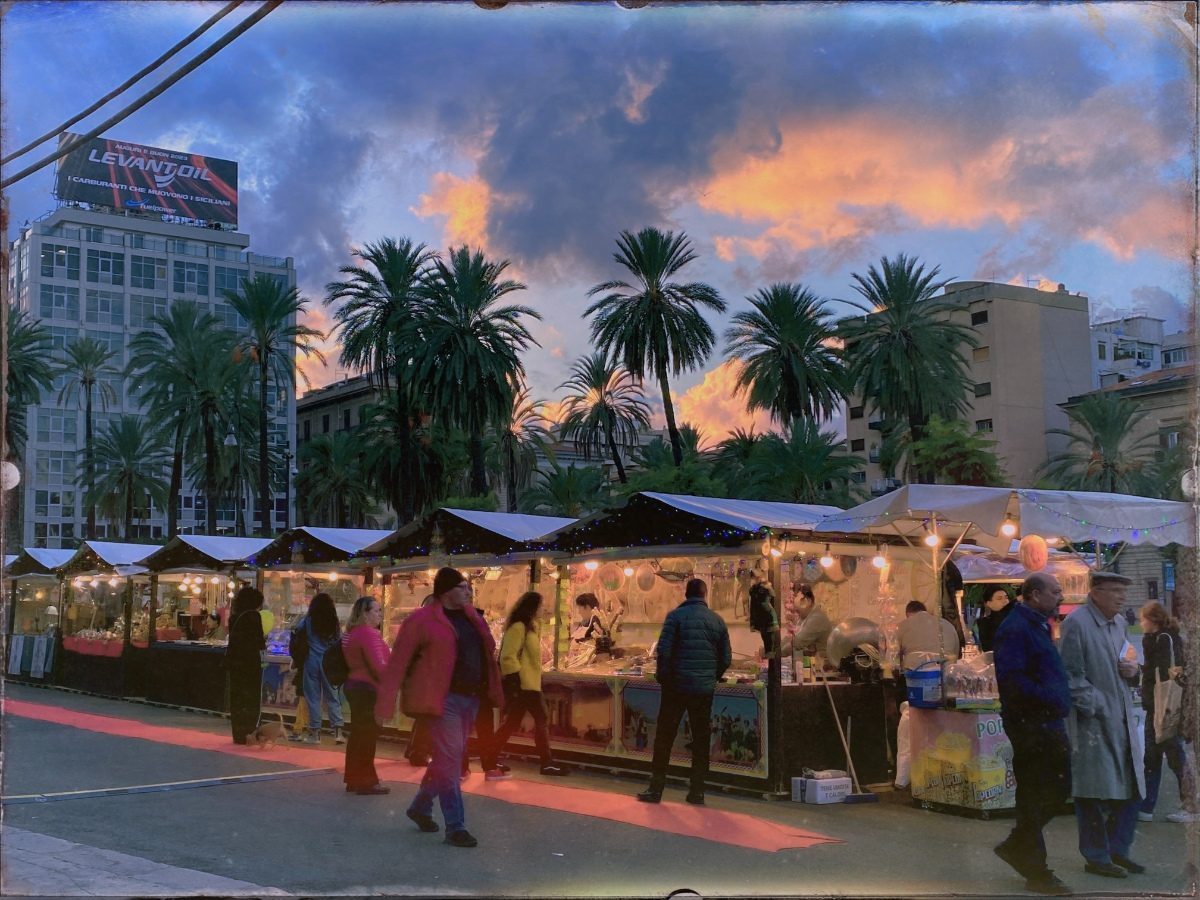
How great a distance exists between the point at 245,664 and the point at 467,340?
2464 cm

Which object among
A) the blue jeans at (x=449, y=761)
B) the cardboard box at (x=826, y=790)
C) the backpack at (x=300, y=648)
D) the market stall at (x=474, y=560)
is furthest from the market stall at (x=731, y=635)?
the blue jeans at (x=449, y=761)

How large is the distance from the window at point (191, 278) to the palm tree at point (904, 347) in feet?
202

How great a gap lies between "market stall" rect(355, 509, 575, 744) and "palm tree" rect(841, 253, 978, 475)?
28.1 metres

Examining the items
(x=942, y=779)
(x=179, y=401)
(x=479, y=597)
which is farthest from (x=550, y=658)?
(x=179, y=401)

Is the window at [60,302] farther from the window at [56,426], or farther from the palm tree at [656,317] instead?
the palm tree at [656,317]

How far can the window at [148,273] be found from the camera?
289ft

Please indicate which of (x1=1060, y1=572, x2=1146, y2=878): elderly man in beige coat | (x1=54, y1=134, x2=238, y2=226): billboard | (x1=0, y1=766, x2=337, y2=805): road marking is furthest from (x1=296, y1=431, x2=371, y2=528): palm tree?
(x1=1060, y1=572, x2=1146, y2=878): elderly man in beige coat

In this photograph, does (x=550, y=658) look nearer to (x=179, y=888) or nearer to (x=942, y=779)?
(x=942, y=779)

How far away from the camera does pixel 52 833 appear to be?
8.09 m

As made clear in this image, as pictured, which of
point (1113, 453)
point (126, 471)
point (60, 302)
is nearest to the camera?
point (1113, 453)

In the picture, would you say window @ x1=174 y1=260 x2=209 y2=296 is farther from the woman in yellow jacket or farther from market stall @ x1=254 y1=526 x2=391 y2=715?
the woman in yellow jacket

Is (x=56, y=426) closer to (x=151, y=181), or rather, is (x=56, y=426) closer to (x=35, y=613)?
(x=151, y=181)

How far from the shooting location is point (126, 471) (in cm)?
6600

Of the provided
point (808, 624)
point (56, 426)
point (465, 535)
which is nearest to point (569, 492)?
point (465, 535)
